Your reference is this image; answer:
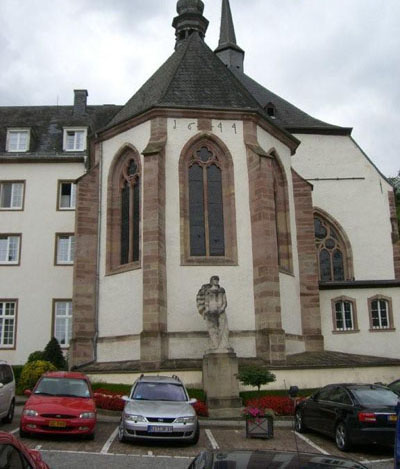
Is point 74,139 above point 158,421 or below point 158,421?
above

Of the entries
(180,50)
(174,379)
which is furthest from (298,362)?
(180,50)

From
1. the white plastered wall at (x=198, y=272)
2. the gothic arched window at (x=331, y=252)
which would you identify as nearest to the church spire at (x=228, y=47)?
the gothic arched window at (x=331, y=252)

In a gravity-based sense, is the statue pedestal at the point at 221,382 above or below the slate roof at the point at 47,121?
below

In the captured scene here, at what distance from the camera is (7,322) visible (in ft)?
93.0

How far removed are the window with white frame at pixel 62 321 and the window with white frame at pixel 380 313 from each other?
47.0 feet

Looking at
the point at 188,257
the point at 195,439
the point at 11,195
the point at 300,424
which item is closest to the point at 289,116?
the point at 188,257

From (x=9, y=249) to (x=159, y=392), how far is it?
63.7 feet

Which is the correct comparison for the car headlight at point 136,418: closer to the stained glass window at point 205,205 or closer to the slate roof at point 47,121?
the stained glass window at point 205,205

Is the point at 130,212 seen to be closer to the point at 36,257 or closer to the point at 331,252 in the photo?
the point at 36,257

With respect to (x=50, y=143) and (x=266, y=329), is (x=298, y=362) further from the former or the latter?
(x=50, y=143)

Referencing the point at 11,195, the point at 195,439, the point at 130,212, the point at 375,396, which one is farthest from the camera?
the point at 11,195

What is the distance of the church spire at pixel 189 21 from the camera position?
30.3 m

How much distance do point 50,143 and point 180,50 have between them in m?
10.2

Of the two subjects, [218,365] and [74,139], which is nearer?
[218,365]
